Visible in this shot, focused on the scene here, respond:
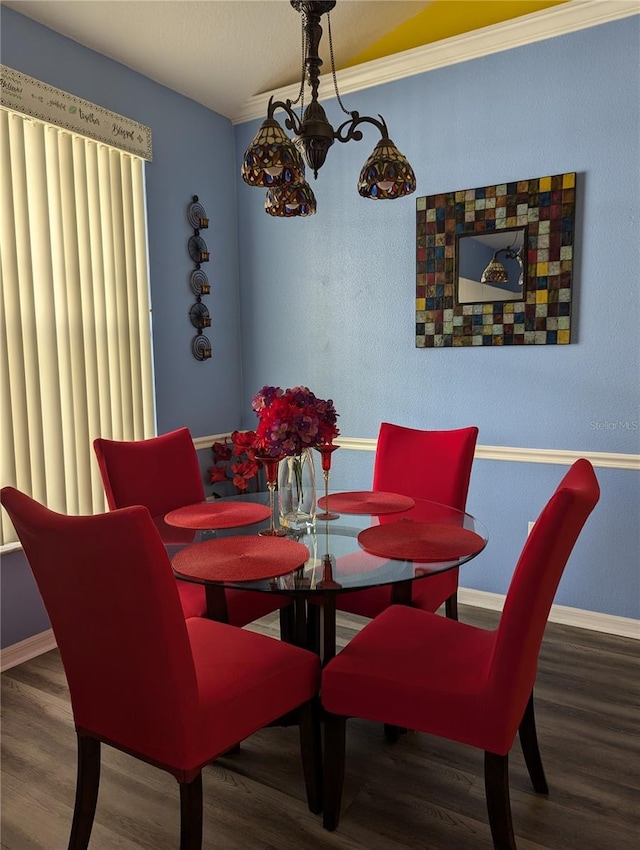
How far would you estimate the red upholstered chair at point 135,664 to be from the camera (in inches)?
51.4

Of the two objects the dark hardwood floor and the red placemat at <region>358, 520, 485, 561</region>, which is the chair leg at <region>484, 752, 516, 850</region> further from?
the red placemat at <region>358, 520, 485, 561</region>

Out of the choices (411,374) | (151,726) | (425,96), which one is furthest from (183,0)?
(151,726)

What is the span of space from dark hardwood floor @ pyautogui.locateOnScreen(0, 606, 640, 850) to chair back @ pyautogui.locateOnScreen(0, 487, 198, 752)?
494 millimetres

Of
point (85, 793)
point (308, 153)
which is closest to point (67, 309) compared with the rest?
point (308, 153)

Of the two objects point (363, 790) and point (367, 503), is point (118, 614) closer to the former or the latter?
point (363, 790)

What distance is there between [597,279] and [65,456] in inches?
103

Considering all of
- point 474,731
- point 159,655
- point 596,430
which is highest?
point 596,430

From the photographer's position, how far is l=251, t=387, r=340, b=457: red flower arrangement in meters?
1.88

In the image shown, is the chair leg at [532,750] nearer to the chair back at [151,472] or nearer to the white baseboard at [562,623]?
the white baseboard at [562,623]

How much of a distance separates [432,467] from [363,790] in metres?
1.24

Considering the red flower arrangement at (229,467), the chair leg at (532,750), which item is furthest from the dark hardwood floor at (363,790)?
the red flower arrangement at (229,467)

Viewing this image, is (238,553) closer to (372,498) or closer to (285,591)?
(285,591)

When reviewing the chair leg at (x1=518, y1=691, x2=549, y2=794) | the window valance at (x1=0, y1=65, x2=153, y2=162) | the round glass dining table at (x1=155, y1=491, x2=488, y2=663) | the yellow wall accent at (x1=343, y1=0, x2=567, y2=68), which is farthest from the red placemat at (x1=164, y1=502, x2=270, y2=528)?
the yellow wall accent at (x1=343, y1=0, x2=567, y2=68)

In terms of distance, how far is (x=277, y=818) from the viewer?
1.77 m
